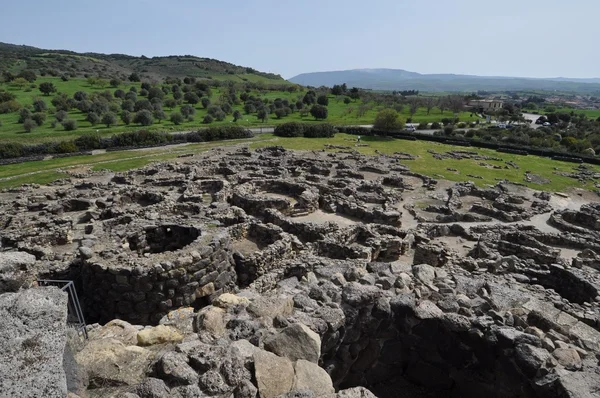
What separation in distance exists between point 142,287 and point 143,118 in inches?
2469

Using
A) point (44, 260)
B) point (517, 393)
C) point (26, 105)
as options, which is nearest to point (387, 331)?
point (517, 393)

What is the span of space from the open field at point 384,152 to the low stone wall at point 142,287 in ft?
85.9

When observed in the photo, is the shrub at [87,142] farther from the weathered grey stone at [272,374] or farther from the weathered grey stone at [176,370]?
the weathered grey stone at [272,374]

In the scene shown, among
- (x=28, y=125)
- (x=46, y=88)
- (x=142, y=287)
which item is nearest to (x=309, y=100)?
(x=46, y=88)

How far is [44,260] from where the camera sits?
1562 cm

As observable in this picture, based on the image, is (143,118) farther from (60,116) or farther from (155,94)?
(155,94)

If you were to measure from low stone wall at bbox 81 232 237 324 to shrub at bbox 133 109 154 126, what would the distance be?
199 feet

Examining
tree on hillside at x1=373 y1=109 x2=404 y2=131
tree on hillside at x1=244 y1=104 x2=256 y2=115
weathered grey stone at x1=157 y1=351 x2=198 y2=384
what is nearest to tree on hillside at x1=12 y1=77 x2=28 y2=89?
tree on hillside at x1=244 y1=104 x2=256 y2=115

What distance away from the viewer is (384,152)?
177ft

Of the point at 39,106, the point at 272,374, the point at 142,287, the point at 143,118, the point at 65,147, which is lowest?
the point at 65,147

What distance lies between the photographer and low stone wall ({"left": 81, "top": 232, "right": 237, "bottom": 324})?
1320 cm

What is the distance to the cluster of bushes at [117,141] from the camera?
1785 inches

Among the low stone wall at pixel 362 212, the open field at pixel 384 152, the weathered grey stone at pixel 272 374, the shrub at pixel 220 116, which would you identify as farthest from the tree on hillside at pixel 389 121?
the weathered grey stone at pixel 272 374

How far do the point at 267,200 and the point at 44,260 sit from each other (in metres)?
12.4
